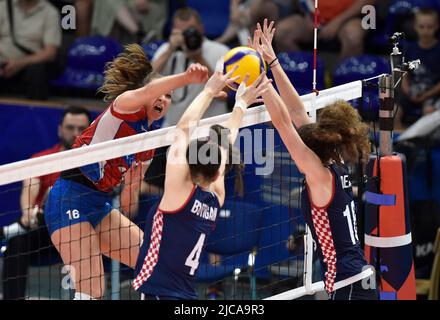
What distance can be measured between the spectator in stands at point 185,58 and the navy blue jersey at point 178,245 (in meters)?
4.40

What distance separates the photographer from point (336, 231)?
6.11 metres

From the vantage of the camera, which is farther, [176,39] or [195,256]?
[176,39]

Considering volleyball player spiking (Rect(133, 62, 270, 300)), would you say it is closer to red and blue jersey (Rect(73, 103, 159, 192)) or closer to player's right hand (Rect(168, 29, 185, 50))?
red and blue jersey (Rect(73, 103, 159, 192))

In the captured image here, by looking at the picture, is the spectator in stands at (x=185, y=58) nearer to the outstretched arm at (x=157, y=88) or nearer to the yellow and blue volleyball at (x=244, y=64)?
the outstretched arm at (x=157, y=88)

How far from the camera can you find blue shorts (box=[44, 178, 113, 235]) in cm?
662

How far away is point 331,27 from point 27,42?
128 inches

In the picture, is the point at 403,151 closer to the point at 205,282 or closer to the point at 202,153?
the point at 205,282

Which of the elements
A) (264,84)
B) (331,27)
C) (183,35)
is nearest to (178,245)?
(264,84)

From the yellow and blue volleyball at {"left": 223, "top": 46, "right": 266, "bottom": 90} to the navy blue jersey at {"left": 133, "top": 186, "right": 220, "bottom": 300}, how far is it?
0.79 metres

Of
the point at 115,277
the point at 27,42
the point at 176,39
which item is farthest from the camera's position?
the point at 27,42

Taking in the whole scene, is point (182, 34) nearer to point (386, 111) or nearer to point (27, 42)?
point (27, 42)

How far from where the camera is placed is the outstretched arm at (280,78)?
6.42 m

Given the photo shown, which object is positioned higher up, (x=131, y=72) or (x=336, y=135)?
(x=131, y=72)

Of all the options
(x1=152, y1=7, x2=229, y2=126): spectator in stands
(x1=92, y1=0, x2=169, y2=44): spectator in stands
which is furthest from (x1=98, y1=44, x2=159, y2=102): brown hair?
(x1=92, y1=0, x2=169, y2=44): spectator in stands
